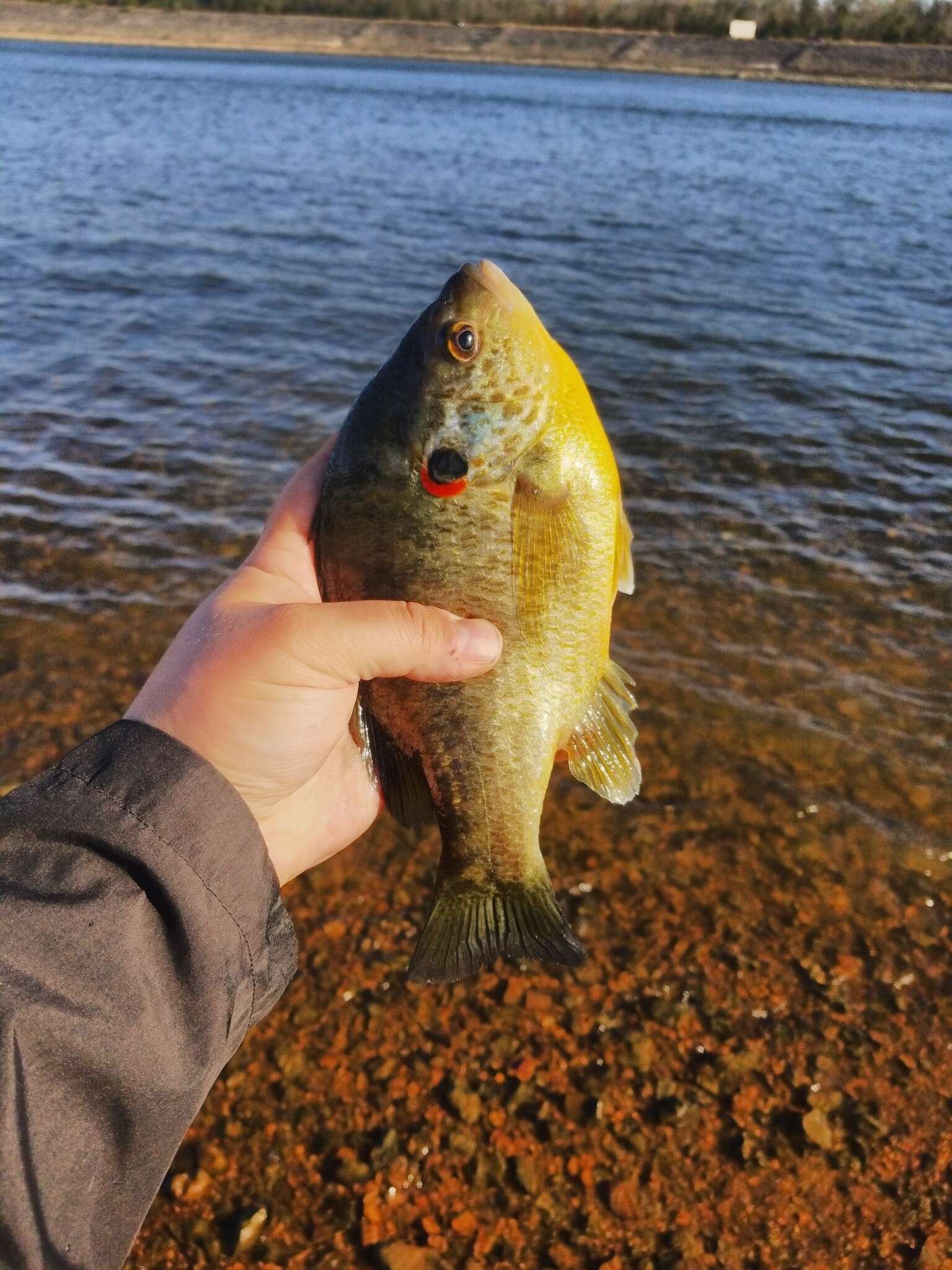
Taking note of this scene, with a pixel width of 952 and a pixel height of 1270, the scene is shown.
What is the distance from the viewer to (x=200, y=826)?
98.4 inches

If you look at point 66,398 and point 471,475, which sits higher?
point 471,475

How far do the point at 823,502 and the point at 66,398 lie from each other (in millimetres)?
9602

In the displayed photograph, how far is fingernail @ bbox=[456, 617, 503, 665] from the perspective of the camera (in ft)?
8.81

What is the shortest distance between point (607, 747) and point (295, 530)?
132 centimetres

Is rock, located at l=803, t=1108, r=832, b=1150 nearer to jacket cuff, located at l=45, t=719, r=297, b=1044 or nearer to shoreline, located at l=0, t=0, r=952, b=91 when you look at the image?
jacket cuff, located at l=45, t=719, r=297, b=1044

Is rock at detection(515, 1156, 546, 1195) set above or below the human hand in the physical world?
→ below

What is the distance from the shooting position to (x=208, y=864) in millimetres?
2486

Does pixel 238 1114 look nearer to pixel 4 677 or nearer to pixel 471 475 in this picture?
pixel 471 475

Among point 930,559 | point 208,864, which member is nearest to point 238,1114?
point 208,864

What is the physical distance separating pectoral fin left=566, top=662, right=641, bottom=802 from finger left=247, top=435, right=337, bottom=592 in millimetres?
1068

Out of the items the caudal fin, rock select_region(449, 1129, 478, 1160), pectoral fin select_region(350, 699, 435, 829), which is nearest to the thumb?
pectoral fin select_region(350, 699, 435, 829)

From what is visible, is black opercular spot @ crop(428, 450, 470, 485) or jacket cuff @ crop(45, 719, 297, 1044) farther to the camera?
black opercular spot @ crop(428, 450, 470, 485)

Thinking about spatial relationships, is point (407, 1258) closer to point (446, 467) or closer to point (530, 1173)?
point (530, 1173)

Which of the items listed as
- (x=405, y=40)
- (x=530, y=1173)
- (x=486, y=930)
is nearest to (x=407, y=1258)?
(x=530, y=1173)
